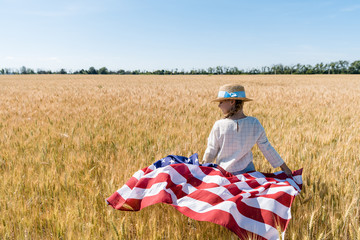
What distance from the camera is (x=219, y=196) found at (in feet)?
5.08

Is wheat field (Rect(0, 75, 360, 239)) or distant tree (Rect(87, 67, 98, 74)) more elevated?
distant tree (Rect(87, 67, 98, 74))

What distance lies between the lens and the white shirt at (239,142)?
1.97 metres

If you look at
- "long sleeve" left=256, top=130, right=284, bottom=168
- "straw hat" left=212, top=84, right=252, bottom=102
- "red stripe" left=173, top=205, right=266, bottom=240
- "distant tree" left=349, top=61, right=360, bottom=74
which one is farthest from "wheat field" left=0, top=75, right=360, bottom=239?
"distant tree" left=349, top=61, right=360, bottom=74

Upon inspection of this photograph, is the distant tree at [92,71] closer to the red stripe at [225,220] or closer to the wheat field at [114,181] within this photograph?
the wheat field at [114,181]

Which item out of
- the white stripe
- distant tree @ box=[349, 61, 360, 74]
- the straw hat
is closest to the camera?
the white stripe

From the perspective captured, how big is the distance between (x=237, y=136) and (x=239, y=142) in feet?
0.18

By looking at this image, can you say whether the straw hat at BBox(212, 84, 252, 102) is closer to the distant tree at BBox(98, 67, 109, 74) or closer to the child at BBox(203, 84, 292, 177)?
the child at BBox(203, 84, 292, 177)

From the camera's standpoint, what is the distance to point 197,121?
4.12m

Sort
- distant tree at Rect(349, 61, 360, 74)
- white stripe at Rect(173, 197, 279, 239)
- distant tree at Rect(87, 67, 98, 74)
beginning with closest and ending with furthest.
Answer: white stripe at Rect(173, 197, 279, 239) → distant tree at Rect(349, 61, 360, 74) → distant tree at Rect(87, 67, 98, 74)

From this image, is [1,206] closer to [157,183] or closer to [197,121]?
[157,183]

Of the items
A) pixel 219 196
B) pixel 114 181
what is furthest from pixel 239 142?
pixel 114 181

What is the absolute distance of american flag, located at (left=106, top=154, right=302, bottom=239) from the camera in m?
1.35

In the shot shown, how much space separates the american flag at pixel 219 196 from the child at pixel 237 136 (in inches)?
5.5

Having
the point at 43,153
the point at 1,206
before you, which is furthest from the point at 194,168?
the point at 43,153
